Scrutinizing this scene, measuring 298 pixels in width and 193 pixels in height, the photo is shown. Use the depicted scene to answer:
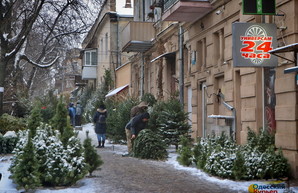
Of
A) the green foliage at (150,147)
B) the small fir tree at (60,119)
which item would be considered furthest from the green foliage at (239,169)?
the green foliage at (150,147)

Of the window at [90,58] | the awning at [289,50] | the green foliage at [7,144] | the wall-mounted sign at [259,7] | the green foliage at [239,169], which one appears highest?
the window at [90,58]

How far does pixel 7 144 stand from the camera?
15.6 metres

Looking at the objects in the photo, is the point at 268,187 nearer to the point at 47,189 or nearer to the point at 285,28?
the point at 47,189

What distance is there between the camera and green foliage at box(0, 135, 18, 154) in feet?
51.1

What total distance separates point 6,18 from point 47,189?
40.6 feet

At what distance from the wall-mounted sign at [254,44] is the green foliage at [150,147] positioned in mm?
3819

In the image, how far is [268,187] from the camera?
25.6ft

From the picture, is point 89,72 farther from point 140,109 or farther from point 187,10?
point 140,109

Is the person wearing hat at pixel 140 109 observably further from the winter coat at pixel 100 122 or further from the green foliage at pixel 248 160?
the green foliage at pixel 248 160

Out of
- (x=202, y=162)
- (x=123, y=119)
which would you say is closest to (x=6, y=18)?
(x=123, y=119)

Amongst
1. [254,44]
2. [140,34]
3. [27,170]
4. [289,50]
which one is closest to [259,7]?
[254,44]

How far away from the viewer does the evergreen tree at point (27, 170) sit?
865 cm

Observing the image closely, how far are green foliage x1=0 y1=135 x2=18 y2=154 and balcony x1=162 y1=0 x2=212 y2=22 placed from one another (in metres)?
6.90

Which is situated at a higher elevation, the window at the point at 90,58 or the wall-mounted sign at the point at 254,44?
the window at the point at 90,58
